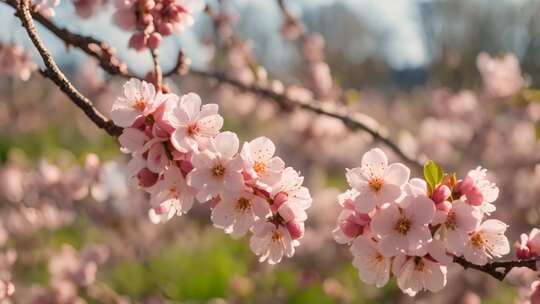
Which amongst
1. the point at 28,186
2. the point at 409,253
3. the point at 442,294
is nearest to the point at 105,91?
the point at 28,186

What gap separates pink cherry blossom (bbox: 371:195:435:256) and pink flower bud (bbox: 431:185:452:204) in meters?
0.03

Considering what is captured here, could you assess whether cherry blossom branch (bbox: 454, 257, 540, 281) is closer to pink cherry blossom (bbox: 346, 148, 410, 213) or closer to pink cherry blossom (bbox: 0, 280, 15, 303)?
pink cherry blossom (bbox: 346, 148, 410, 213)

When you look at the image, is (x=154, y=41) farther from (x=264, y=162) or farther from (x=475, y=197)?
(x=475, y=197)

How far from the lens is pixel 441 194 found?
99 cm

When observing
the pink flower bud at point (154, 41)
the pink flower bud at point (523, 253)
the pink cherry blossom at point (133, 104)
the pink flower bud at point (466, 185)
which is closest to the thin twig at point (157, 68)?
the pink flower bud at point (154, 41)

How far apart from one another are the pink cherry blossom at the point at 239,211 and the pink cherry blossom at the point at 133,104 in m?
0.19

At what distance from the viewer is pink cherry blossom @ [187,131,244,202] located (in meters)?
0.99

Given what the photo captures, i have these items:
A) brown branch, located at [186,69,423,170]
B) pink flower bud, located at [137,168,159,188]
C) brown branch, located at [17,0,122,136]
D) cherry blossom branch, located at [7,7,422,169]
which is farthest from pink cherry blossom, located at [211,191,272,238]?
brown branch, located at [186,69,423,170]

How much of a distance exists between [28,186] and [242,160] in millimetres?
2096

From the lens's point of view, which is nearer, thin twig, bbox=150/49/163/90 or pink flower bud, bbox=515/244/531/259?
pink flower bud, bbox=515/244/531/259

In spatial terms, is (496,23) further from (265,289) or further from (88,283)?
(88,283)

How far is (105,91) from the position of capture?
10.0ft

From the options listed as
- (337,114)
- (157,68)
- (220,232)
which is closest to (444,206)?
(157,68)

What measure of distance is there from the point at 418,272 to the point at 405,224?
0.12 meters
